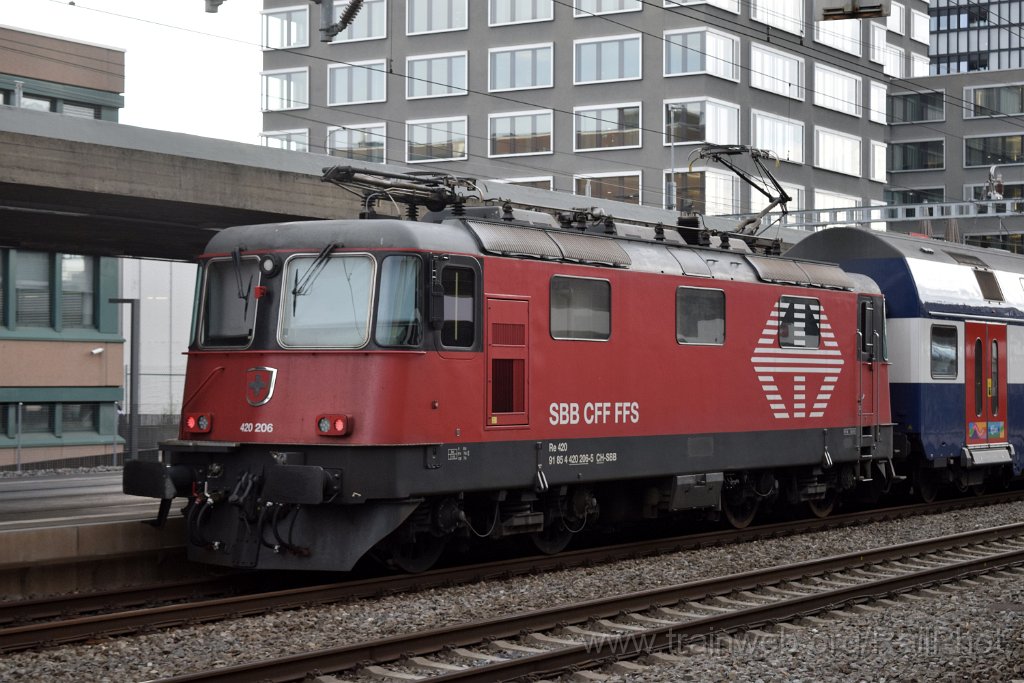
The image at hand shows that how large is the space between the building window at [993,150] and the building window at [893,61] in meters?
14.0

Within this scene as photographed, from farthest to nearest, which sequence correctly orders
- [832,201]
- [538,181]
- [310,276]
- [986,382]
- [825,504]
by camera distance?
[832,201] < [538,181] < [986,382] < [825,504] < [310,276]

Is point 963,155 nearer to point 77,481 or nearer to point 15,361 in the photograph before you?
point 15,361

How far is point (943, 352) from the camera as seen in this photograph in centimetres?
2133

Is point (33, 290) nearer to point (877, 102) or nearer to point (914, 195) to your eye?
point (877, 102)

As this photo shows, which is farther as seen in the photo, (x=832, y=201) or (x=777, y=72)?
(x=832, y=201)

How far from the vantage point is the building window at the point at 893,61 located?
7382 cm

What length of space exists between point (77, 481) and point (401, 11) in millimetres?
47207

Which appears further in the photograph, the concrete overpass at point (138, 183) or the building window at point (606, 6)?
the building window at point (606, 6)

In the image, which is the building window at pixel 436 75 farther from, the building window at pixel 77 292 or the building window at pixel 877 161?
the building window at pixel 77 292

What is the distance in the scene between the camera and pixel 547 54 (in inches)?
2505

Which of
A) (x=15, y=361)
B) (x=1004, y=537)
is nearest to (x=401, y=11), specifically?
(x=15, y=361)

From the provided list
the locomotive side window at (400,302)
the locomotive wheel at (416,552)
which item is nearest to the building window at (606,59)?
the locomotive wheel at (416,552)

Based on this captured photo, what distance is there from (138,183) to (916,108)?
79.0 m

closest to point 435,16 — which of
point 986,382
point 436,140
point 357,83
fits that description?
point 357,83
